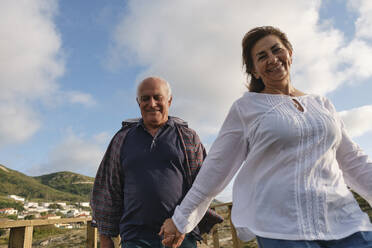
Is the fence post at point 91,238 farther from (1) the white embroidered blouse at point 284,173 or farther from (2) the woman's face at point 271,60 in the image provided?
(2) the woman's face at point 271,60

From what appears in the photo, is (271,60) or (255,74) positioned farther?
(255,74)

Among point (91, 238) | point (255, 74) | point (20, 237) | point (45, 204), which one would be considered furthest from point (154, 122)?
point (45, 204)

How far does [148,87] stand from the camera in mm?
2051

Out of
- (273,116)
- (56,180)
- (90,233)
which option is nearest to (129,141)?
(273,116)

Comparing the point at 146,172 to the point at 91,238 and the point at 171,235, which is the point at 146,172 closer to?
the point at 171,235

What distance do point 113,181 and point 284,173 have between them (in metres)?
1.29

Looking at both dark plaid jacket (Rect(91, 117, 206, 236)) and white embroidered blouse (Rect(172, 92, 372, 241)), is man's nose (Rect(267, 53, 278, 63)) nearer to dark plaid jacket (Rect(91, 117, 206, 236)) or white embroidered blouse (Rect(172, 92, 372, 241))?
white embroidered blouse (Rect(172, 92, 372, 241))

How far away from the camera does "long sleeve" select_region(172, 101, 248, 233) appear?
1180 millimetres

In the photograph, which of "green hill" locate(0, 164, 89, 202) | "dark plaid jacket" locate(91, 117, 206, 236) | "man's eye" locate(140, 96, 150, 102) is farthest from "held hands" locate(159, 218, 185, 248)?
"green hill" locate(0, 164, 89, 202)

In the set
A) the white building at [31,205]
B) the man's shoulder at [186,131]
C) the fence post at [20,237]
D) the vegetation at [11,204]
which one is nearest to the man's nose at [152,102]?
the man's shoulder at [186,131]

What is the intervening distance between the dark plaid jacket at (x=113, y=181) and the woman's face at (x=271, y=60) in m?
0.82

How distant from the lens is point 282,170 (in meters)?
1.01

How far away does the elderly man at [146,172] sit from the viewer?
1.74 m

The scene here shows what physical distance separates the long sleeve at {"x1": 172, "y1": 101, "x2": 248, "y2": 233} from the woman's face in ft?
0.83
